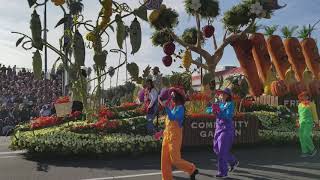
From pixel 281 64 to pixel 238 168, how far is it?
43.7ft

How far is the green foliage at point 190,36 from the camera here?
24297mm

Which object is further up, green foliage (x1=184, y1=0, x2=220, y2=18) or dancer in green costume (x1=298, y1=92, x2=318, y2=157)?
green foliage (x1=184, y1=0, x2=220, y2=18)

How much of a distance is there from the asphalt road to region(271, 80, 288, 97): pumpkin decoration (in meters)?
8.67

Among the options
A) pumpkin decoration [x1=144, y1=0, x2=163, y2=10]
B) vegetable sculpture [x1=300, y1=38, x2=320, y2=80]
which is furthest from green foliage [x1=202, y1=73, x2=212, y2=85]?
pumpkin decoration [x1=144, y1=0, x2=163, y2=10]

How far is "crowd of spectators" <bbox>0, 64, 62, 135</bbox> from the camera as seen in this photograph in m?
21.1

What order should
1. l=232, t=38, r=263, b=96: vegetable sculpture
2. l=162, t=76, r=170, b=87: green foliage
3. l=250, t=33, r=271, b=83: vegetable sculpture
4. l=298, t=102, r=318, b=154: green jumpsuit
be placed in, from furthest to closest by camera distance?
→ l=250, t=33, r=271, b=83: vegetable sculpture < l=232, t=38, r=263, b=96: vegetable sculpture < l=162, t=76, r=170, b=87: green foliage < l=298, t=102, r=318, b=154: green jumpsuit

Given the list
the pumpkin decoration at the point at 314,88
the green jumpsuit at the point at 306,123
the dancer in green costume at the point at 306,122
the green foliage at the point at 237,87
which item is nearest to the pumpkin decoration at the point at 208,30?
the green foliage at the point at 237,87

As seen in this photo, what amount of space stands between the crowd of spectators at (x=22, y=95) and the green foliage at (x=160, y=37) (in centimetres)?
565

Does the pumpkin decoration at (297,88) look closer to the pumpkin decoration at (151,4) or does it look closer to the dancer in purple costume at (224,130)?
the pumpkin decoration at (151,4)

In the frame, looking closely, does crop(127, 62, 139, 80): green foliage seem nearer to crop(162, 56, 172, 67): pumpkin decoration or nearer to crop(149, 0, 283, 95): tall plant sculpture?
crop(149, 0, 283, 95): tall plant sculpture

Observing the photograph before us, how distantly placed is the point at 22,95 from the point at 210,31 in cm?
1132

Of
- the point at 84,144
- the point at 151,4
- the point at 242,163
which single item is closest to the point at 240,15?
the point at 151,4

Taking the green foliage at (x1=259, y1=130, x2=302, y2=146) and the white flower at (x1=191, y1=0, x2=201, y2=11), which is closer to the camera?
the green foliage at (x1=259, y1=130, x2=302, y2=146)

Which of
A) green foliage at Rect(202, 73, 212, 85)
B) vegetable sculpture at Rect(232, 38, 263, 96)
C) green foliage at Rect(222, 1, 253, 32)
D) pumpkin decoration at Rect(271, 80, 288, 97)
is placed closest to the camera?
green foliage at Rect(202, 73, 212, 85)
